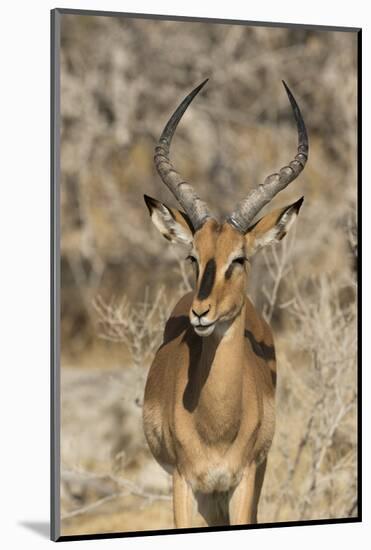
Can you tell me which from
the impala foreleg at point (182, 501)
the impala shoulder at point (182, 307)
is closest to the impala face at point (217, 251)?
the impala shoulder at point (182, 307)

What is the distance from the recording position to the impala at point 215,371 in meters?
7.66

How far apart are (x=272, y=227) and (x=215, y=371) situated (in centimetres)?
79

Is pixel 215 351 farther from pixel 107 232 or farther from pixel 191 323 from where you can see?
pixel 107 232

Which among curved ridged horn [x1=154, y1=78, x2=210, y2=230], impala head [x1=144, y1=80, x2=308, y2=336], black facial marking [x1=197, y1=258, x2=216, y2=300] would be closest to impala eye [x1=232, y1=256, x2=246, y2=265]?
impala head [x1=144, y1=80, x2=308, y2=336]

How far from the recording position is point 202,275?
24.6ft

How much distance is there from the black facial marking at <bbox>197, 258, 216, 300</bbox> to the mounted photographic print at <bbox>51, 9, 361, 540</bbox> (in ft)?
0.03

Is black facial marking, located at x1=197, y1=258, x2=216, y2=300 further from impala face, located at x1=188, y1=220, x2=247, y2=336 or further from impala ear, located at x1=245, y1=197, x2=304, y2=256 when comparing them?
impala ear, located at x1=245, y1=197, x2=304, y2=256

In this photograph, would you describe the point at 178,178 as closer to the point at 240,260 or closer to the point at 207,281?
the point at 240,260

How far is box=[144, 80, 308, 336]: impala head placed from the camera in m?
7.48

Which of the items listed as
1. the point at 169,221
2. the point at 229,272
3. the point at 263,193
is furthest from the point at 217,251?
the point at 263,193

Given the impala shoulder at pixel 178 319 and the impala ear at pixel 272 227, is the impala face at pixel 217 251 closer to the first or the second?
the impala ear at pixel 272 227

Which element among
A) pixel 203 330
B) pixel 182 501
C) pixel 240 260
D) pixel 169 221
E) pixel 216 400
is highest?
pixel 169 221

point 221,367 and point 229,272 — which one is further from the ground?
point 229,272

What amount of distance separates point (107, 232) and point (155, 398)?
86 cm
